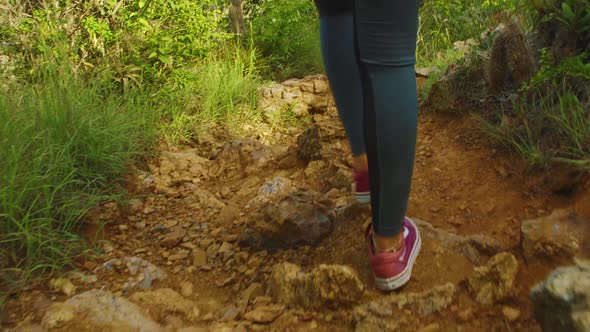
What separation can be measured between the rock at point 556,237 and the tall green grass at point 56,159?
5.07 feet

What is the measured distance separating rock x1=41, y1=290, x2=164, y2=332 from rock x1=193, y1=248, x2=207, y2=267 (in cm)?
40

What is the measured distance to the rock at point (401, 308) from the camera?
4.29 ft

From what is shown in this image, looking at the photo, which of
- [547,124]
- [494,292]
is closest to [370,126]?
[494,292]

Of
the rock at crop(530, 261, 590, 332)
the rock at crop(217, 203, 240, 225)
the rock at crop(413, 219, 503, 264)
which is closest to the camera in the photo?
the rock at crop(530, 261, 590, 332)

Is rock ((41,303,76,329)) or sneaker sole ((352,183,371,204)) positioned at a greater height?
sneaker sole ((352,183,371,204))

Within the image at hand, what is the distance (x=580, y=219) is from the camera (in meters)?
1.45

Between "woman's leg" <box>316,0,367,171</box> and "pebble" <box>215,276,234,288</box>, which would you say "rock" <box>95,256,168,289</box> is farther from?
"woman's leg" <box>316,0,367,171</box>

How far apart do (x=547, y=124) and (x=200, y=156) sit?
1.98m

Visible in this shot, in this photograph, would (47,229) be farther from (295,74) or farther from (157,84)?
(295,74)

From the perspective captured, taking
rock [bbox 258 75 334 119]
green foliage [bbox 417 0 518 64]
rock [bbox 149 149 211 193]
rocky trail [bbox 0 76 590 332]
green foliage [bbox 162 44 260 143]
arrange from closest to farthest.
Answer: rocky trail [bbox 0 76 590 332], rock [bbox 149 149 211 193], green foliage [bbox 162 44 260 143], rock [bbox 258 75 334 119], green foliage [bbox 417 0 518 64]

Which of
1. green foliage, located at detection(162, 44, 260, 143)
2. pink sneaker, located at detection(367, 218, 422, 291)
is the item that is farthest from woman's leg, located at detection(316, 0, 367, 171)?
green foliage, located at detection(162, 44, 260, 143)

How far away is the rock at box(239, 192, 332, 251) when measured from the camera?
1.82 metres

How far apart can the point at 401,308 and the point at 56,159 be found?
4.98 feet

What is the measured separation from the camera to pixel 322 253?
177 cm
